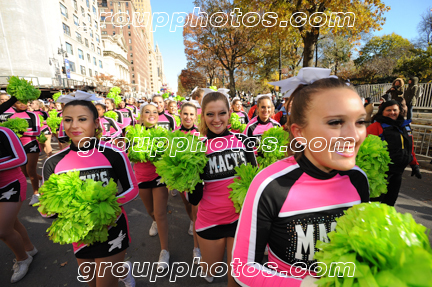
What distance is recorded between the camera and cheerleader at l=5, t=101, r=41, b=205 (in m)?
5.61

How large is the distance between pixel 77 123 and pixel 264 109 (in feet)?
11.6

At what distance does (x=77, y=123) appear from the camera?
7.63ft

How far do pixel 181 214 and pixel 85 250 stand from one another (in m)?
3.00

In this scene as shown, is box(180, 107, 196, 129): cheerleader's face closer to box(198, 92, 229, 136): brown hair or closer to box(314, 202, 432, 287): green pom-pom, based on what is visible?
box(198, 92, 229, 136): brown hair

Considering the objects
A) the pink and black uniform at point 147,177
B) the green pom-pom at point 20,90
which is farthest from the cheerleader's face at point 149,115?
the green pom-pom at point 20,90

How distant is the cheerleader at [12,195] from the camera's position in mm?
2982

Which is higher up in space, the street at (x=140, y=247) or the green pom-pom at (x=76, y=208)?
the green pom-pom at (x=76, y=208)

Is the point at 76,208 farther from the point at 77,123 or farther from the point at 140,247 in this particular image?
the point at 140,247

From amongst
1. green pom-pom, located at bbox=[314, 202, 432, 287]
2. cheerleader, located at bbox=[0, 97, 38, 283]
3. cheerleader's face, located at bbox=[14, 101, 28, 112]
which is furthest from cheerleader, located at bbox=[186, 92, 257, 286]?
cheerleader's face, located at bbox=[14, 101, 28, 112]

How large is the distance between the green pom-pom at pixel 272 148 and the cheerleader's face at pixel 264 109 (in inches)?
48.8

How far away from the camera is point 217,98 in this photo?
8.96 ft

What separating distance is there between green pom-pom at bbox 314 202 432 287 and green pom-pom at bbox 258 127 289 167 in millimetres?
2152

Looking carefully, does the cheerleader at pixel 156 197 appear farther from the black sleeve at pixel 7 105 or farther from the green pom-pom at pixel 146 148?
the black sleeve at pixel 7 105

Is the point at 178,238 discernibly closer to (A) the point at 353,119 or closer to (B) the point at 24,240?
(B) the point at 24,240
